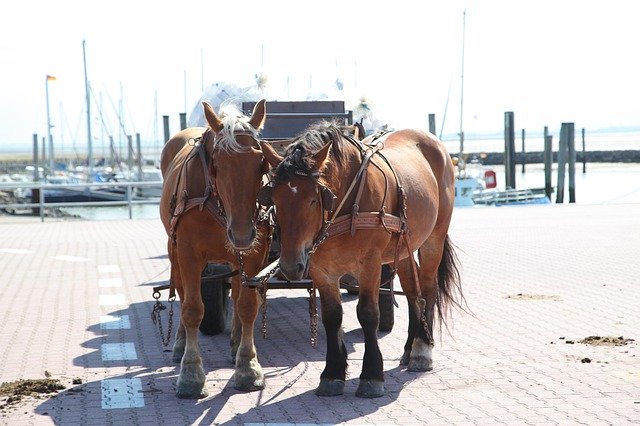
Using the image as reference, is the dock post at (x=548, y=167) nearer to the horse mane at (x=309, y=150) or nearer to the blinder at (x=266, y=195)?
the horse mane at (x=309, y=150)

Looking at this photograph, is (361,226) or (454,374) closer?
(361,226)

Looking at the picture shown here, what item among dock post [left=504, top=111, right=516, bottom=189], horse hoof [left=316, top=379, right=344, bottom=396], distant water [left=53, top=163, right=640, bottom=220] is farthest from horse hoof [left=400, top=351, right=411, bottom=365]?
dock post [left=504, top=111, right=516, bottom=189]

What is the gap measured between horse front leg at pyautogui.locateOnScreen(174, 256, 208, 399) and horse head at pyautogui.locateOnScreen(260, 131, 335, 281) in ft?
3.54

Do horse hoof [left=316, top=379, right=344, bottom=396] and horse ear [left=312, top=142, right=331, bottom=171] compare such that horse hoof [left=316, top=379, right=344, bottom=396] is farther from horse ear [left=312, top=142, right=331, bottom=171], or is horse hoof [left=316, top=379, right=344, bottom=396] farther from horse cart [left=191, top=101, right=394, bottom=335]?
horse ear [left=312, top=142, right=331, bottom=171]

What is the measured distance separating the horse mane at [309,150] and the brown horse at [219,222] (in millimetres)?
327

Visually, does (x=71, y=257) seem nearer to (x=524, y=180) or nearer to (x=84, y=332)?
(x=84, y=332)

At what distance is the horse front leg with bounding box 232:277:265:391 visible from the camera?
26.0 feet

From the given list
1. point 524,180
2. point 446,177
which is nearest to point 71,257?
point 446,177

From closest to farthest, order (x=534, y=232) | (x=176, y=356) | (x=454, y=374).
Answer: (x=454, y=374) < (x=176, y=356) < (x=534, y=232)

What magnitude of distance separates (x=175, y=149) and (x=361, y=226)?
2.66 meters

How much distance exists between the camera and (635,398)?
7328 millimetres

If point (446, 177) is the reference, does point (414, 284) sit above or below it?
below

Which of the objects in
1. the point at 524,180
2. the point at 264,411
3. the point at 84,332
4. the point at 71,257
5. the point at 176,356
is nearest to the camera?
the point at 264,411

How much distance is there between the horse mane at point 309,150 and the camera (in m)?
7.01
